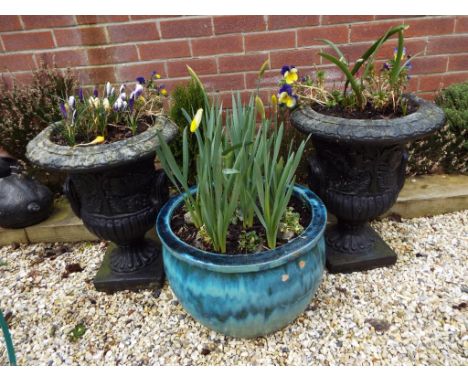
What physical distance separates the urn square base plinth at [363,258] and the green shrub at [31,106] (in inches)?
81.9

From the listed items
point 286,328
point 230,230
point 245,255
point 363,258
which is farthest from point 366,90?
point 286,328

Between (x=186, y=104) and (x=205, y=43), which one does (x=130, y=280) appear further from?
(x=205, y=43)

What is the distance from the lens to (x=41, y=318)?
2129 mm

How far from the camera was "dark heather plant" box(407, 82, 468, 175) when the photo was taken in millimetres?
2754

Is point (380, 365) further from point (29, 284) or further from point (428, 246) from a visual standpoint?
point (29, 284)

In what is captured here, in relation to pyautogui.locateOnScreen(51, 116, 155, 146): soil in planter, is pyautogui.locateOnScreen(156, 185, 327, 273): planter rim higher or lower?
lower

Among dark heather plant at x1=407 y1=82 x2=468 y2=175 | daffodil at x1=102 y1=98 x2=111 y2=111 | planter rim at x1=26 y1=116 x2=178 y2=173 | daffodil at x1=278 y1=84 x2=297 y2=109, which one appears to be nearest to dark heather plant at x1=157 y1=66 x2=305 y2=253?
planter rim at x1=26 y1=116 x2=178 y2=173

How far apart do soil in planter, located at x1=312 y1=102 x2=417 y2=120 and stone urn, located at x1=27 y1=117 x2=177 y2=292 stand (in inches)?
34.2

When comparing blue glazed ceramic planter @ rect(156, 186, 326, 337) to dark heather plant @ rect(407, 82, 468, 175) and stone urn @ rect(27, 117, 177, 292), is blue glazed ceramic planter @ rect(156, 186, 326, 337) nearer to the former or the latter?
stone urn @ rect(27, 117, 177, 292)

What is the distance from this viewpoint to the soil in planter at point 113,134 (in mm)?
1972

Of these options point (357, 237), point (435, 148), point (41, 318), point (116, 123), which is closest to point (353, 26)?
Result: point (435, 148)

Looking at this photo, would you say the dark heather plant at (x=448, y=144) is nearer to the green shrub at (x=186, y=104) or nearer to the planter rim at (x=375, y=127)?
the planter rim at (x=375, y=127)

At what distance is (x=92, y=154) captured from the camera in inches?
69.3

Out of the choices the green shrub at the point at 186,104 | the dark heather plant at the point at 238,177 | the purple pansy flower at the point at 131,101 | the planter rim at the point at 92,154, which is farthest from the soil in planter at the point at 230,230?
the green shrub at the point at 186,104
